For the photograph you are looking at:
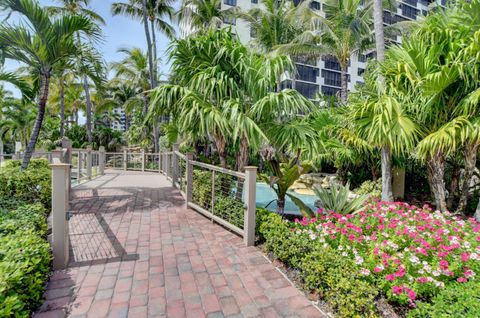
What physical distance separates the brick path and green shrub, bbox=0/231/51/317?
9.7 inches

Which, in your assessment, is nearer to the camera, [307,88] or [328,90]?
[307,88]

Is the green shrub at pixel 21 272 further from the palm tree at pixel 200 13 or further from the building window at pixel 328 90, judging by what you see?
the building window at pixel 328 90

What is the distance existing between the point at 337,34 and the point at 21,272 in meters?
14.5

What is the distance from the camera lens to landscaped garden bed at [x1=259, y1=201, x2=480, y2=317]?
241cm

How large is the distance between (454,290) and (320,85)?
33.3 meters

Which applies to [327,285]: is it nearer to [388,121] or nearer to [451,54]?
[388,121]

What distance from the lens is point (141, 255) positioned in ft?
12.0

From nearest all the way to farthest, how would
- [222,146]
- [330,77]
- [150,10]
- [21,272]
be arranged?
[21,272], [222,146], [150,10], [330,77]

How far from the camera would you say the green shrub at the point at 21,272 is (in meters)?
1.99

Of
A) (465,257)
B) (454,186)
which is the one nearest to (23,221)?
(465,257)

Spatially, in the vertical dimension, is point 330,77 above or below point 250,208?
above

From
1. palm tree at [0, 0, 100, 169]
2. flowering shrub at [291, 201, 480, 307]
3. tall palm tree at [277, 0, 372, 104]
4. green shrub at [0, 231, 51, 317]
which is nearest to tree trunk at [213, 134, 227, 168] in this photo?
flowering shrub at [291, 201, 480, 307]

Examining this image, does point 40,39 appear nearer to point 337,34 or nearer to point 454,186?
point 454,186

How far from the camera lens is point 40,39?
16.1 ft
